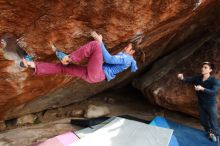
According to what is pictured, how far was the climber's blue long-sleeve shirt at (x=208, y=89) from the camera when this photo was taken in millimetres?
6387

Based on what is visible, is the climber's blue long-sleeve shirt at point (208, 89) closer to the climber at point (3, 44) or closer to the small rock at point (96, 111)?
the small rock at point (96, 111)

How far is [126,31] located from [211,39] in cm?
353

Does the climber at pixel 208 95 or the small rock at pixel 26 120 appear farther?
the small rock at pixel 26 120

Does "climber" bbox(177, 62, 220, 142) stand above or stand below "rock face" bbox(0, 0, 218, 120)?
below

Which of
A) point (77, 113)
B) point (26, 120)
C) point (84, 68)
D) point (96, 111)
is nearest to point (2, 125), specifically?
point (26, 120)

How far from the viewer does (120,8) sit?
5.47 meters

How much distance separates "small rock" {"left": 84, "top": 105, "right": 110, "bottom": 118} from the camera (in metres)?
8.68

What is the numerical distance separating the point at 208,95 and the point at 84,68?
2.93m

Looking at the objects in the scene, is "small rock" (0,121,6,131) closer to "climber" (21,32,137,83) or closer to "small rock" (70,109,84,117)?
"small rock" (70,109,84,117)

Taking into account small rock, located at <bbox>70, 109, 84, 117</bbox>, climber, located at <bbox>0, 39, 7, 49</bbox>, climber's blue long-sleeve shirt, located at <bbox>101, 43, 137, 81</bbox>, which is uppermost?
climber, located at <bbox>0, 39, 7, 49</bbox>

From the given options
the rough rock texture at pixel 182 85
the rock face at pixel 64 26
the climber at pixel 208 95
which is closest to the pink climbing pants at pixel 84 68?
the rock face at pixel 64 26

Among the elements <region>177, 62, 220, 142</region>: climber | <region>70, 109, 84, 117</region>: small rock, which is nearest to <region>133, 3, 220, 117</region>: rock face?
<region>177, 62, 220, 142</region>: climber

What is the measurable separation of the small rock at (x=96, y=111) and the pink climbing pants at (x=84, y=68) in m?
3.96

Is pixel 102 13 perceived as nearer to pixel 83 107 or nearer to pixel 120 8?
pixel 120 8
